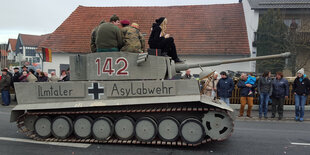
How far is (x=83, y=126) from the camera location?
621cm

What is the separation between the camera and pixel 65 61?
18.6 metres

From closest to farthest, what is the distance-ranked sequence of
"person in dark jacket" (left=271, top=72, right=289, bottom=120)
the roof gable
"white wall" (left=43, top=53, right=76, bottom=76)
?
"person in dark jacket" (left=271, top=72, right=289, bottom=120) < the roof gable < "white wall" (left=43, top=53, right=76, bottom=76)

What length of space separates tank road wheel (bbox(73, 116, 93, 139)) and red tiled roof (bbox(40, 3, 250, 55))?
11.5 metres

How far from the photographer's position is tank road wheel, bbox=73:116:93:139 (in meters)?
6.20

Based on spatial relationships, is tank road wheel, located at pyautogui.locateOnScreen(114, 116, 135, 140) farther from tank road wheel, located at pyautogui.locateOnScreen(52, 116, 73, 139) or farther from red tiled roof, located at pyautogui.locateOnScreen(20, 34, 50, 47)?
red tiled roof, located at pyautogui.locateOnScreen(20, 34, 50, 47)

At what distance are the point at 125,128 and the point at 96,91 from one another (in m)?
1.13

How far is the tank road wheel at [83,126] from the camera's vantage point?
620 cm

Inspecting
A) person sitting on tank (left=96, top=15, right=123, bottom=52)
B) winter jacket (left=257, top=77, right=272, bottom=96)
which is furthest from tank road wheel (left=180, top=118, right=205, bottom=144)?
winter jacket (left=257, top=77, right=272, bottom=96)

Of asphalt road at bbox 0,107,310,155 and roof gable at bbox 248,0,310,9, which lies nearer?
asphalt road at bbox 0,107,310,155

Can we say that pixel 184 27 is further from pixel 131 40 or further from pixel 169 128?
pixel 169 128

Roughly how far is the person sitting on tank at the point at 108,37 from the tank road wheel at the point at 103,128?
1.75 m

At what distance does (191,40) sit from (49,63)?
10574 mm

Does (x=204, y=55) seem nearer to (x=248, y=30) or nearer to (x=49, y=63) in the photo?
(x=248, y=30)

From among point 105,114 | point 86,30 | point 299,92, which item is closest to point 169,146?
point 105,114
